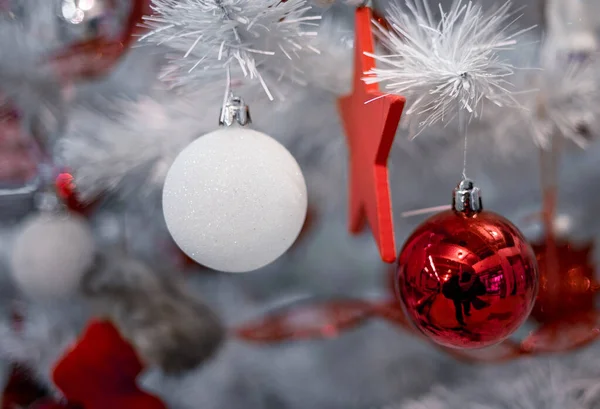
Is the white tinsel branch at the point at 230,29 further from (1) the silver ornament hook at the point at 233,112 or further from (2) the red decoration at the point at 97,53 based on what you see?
(2) the red decoration at the point at 97,53

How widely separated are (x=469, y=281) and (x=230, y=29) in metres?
0.23

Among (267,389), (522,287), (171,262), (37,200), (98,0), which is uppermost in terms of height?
(98,0)

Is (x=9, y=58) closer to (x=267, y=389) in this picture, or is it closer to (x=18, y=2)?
(x=18, y=2)

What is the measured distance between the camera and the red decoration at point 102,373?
454 millimetres

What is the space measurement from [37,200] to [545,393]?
1.83 feet

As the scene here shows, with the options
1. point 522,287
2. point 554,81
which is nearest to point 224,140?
point 522,287

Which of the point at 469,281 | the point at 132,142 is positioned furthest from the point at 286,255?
Answer: the point at 469,281

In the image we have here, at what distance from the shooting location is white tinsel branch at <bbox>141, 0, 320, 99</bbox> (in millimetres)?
310

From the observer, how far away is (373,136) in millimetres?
327

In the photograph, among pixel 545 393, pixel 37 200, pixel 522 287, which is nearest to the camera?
pixel 522 287

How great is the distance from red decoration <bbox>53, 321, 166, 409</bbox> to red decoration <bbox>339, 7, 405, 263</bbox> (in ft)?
0.97

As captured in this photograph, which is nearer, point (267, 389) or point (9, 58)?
point (9, 58)

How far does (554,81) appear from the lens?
438 mm

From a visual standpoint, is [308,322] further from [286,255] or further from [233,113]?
[233,113]
